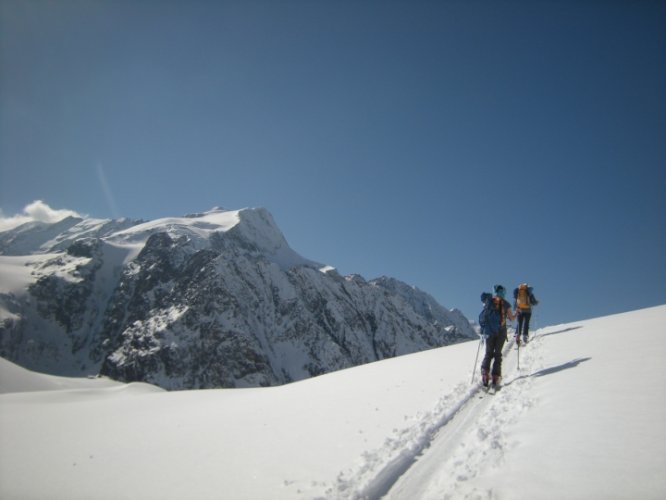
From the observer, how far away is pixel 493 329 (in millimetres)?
10961

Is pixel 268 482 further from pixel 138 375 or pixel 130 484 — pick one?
pixel 138 375

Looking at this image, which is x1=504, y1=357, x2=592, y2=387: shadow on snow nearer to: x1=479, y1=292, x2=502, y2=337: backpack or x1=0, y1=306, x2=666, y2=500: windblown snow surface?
x1=0, y1=306, x2=666, y2=500: windblown snow surface

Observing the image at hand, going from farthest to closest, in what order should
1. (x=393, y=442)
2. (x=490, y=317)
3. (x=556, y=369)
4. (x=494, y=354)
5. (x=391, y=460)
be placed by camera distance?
(x=490, y=317)
(x=494, y=354)
(x=556, y=369)
(x=393, y=442)
(x=391, y=460)

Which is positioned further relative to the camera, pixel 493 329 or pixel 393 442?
pixel 493 329

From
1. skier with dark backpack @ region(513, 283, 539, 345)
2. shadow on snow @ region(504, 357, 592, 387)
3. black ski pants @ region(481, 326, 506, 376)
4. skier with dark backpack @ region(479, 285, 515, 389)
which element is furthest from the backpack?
skier with dark backpack @ region(513, 283, 539, 345)

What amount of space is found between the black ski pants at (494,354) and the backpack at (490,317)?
0.19m

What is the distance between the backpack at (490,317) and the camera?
11013 millimetres

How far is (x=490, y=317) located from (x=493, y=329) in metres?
0.39

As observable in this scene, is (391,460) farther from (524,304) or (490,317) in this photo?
(524,304)

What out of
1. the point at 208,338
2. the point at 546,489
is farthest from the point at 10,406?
the point at 208,338

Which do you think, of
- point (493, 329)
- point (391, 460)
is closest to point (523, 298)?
point (493, 329)

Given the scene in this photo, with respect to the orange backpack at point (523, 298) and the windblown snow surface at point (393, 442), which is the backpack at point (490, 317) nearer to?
the windblown snow surface at point (393, 442)

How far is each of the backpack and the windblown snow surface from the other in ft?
4.84

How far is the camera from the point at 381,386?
1143cm
